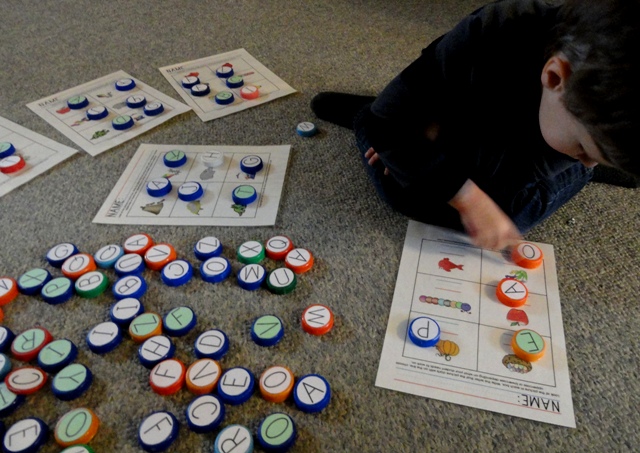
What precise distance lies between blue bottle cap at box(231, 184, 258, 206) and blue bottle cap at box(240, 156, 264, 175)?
5 centimetres

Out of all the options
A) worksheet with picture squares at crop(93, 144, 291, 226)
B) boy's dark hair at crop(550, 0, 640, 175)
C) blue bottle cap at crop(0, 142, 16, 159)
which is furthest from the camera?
blue bottle cap at crop(0, 142, 16, 159)

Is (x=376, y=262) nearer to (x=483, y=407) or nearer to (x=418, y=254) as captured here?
(x=418, y=254)

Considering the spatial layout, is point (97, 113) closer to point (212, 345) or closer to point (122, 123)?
point (122, 123)

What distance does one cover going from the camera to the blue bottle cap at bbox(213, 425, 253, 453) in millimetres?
523

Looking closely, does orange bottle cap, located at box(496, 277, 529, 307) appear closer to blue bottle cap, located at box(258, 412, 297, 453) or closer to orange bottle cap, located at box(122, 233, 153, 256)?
blue bottle cap, located at box(258, 412, 297, 453)

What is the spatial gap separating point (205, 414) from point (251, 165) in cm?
45

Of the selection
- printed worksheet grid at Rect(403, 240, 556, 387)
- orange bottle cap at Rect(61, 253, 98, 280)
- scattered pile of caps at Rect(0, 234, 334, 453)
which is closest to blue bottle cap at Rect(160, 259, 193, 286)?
scattered pile of caps at Rect(0, 234, 334, 453)

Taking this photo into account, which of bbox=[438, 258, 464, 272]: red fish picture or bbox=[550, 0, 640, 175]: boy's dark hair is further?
bbox=[438, 258, 464, 272]: red fish picture

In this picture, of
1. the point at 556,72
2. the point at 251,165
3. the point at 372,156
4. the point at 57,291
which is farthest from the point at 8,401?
the point at 556,72

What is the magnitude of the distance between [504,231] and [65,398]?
1.97 ft

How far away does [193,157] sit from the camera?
0.92 m

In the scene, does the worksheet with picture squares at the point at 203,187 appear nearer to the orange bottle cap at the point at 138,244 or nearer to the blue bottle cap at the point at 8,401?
the orange bottle cap at the point at 138,244

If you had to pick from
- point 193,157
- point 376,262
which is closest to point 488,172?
point 376,262

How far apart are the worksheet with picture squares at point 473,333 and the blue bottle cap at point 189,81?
25.0 inches
